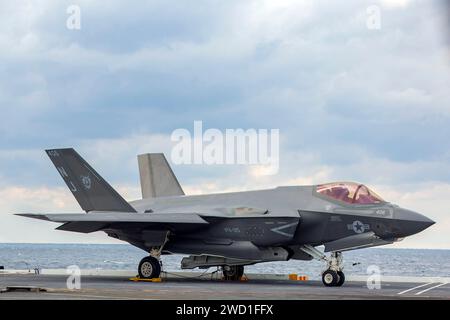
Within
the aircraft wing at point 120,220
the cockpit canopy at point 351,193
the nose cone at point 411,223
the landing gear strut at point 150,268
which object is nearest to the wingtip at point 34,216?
the aircraft wing at point 120,220

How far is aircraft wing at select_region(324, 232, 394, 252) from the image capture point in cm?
2505

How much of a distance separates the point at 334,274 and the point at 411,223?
2.78 metres

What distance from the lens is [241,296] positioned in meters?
18.6

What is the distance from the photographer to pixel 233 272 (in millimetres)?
29656

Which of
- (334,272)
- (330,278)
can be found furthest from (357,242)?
(330,278)

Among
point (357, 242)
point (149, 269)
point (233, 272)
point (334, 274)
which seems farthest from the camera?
point (233, 272)

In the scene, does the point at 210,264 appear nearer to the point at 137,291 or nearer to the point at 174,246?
the point at 174,246

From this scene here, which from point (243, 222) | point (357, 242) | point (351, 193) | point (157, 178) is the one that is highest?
point (157, 178)

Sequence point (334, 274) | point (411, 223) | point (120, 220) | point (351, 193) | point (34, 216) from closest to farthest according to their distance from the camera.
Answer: point (411, 223) < point (334, 274) < point (351, 193) < point (120, 220) < point (34, 216)

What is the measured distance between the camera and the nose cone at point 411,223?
965 inches

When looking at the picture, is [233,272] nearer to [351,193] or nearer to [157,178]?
[351,193]
